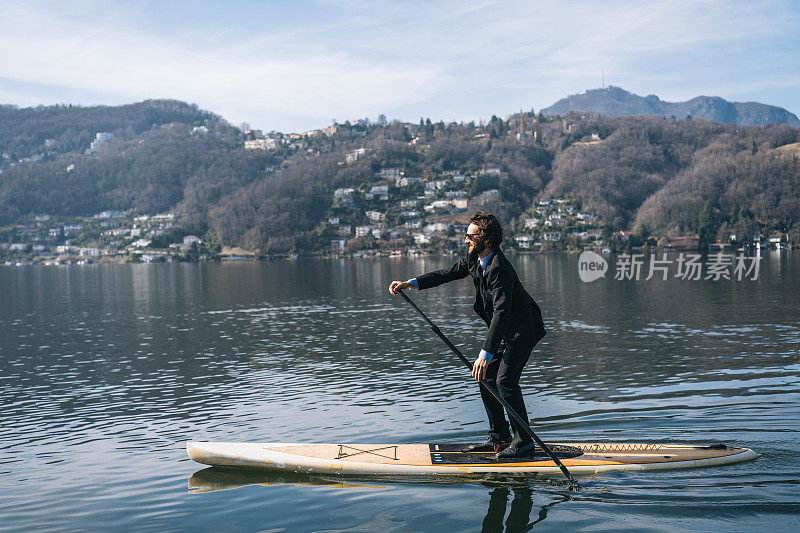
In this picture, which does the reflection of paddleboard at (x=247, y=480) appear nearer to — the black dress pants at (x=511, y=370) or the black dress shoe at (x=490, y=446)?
the black dress shoe at (x=490, y=446)

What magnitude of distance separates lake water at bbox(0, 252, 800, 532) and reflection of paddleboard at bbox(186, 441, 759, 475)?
0.20 metres

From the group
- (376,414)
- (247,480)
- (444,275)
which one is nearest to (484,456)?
(444,275)

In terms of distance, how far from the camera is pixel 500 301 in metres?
9.07

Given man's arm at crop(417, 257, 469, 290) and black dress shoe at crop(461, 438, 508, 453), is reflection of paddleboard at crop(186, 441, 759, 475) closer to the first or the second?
black dress shoe at crop(461, 438, 508, 453)

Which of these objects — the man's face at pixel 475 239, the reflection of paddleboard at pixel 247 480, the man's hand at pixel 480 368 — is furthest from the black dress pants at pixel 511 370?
the reflection of paddleboard at pixel 247 480

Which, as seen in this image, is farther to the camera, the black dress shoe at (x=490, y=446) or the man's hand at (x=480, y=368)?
the black dress shoe at (x=490, y=446)

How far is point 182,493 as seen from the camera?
34.0 feet

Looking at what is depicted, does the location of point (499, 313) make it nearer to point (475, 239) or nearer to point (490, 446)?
point (475, 239)

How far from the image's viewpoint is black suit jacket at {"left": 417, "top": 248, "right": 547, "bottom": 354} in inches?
357

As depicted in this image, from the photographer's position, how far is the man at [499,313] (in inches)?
358

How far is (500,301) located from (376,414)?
7486 millimetres

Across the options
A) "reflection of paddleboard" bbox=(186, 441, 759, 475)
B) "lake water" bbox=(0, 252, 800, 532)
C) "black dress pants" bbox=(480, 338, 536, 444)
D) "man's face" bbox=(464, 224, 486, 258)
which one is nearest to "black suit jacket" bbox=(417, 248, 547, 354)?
"black dress pants" bbox=(480, 338, 536, 444)

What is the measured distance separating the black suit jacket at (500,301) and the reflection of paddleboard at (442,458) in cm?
182

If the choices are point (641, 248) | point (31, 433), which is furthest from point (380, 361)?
point (641, 248)
